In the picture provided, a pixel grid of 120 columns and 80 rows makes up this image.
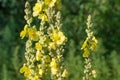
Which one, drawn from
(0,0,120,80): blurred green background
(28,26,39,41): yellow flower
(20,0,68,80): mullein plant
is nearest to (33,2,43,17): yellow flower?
(20,0,68,80): mullein plant

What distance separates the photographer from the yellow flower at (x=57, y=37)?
284 cm

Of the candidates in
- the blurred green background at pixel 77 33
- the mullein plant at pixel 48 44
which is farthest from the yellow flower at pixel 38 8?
the blurred green background at pixel 77 33

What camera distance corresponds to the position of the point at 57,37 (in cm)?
285

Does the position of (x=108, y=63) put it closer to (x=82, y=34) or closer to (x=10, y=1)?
(x=82, y=34)

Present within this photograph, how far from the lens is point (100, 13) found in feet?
22.9

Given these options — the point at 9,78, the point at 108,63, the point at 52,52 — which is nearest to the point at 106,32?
the point at 108,63

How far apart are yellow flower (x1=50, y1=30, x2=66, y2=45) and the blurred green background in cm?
255

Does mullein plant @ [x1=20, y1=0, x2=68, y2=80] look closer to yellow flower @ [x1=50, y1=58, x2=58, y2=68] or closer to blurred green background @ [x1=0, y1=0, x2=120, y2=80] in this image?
yellow flower @ [x1=50, y1=58, x2=58, y2=68]

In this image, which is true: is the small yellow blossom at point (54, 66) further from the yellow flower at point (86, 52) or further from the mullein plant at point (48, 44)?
the yellow flower at point (86, 52)

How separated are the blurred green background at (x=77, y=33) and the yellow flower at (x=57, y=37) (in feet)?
8.36

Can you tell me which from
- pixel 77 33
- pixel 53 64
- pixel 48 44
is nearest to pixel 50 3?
pixel 48 44

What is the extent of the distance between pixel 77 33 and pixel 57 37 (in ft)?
12.7

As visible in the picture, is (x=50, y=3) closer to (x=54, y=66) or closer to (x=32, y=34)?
(x=32, y=34)

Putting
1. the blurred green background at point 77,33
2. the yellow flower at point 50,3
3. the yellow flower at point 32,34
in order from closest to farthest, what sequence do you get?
the yellow flower at point 50,3 < the yellow flower at point 32,34 < the blurred green background at point 77,33
